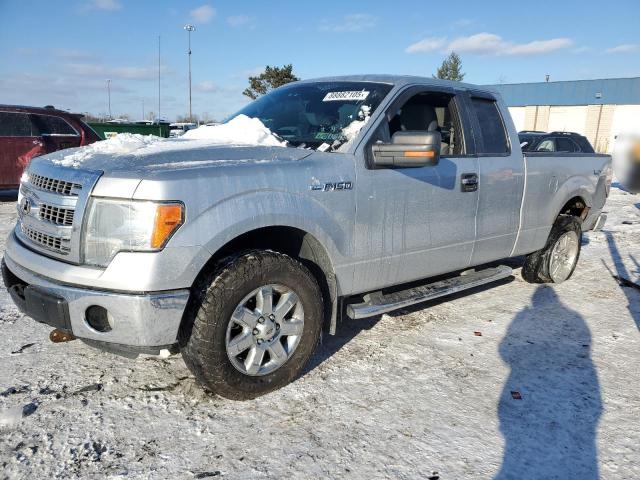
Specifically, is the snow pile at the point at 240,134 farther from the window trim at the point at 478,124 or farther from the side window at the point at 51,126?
the side window at the point at 51,126

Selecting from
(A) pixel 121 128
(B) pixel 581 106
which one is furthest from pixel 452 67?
(A) pixel 121 128

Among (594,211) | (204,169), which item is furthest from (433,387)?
(594,211)

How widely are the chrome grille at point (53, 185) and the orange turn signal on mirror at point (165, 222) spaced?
19.6 inches

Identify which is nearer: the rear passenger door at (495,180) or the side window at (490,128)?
the rear passenger door at (495,180)

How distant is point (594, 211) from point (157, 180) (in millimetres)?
5031

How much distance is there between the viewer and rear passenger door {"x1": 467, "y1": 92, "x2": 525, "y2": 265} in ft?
13.8

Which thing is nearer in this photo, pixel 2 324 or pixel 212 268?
pixel 212 268

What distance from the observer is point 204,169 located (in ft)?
8.70

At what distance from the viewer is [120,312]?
249 centimetres

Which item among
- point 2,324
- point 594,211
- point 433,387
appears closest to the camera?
point 433,387

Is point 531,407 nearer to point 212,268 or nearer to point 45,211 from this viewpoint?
point 212,268

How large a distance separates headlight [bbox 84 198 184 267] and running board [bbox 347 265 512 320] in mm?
1403

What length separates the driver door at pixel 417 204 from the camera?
3344 mm

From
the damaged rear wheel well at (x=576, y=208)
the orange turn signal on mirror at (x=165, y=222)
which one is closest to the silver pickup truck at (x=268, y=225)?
the orange turn signal on mirror at (x=165, y=222)
